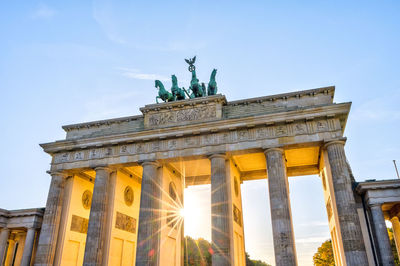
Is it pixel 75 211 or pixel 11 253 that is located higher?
pixel 75 211

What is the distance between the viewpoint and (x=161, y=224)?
22.2 m

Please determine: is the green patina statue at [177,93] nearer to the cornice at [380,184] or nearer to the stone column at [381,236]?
the cornice at [380,184]

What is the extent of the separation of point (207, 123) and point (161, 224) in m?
7.86

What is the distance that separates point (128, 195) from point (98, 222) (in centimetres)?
466

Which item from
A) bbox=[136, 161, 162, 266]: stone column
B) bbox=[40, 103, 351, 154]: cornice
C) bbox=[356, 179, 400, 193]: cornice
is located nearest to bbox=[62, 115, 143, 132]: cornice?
bbox=[40, 103, 351, 154]: cornice

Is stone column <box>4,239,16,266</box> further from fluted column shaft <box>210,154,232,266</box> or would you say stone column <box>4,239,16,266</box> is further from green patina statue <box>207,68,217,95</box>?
green patina statue <box>207,68,217,95</box>

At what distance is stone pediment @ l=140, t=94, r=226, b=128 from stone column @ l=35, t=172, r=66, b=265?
27.2 feet

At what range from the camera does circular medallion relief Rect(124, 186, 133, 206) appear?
2631cm

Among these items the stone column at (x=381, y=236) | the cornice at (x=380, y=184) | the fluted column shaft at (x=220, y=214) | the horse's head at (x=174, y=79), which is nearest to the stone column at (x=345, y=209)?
the cornice at (x=380, y=184)

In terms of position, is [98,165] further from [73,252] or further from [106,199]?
[73,252]

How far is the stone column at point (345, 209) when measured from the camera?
1738 cm

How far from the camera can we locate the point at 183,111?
2423 centimetres

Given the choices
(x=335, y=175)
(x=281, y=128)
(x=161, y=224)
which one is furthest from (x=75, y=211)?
(x=335, y=175)

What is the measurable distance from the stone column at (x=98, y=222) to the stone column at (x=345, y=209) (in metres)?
15.8
